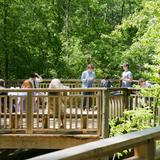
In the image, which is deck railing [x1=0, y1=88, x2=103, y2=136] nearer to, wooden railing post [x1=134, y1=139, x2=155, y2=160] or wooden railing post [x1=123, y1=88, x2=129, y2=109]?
wooden railing post [x1=123, y1=88, x2=129, y2=109]

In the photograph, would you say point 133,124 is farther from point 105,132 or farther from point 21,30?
point 21,30

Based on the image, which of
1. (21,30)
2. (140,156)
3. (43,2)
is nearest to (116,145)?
(140,156)

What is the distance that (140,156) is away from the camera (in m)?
4.01

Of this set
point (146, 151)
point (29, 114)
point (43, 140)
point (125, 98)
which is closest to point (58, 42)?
point (125, 98)

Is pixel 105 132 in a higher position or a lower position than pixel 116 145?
lower

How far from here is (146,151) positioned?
402cm

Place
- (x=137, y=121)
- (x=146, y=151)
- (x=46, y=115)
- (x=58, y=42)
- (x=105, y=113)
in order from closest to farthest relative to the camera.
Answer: (x=146, y=151) → (x=137, y=121) → (x=105, y=113) → (x=46, y=115) → (x=58, y=42)

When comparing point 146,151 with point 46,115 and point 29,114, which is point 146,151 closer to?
point 29,114

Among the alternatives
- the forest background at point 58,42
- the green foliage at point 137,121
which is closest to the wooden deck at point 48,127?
the green foliage at point 137,121

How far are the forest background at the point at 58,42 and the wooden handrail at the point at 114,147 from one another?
816 inches

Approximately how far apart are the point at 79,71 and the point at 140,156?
2365 centimetres

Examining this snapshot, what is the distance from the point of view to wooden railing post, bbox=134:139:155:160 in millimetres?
3996

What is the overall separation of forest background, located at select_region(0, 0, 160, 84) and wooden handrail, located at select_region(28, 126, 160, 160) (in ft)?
68.0

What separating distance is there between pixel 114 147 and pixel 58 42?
2515cm
